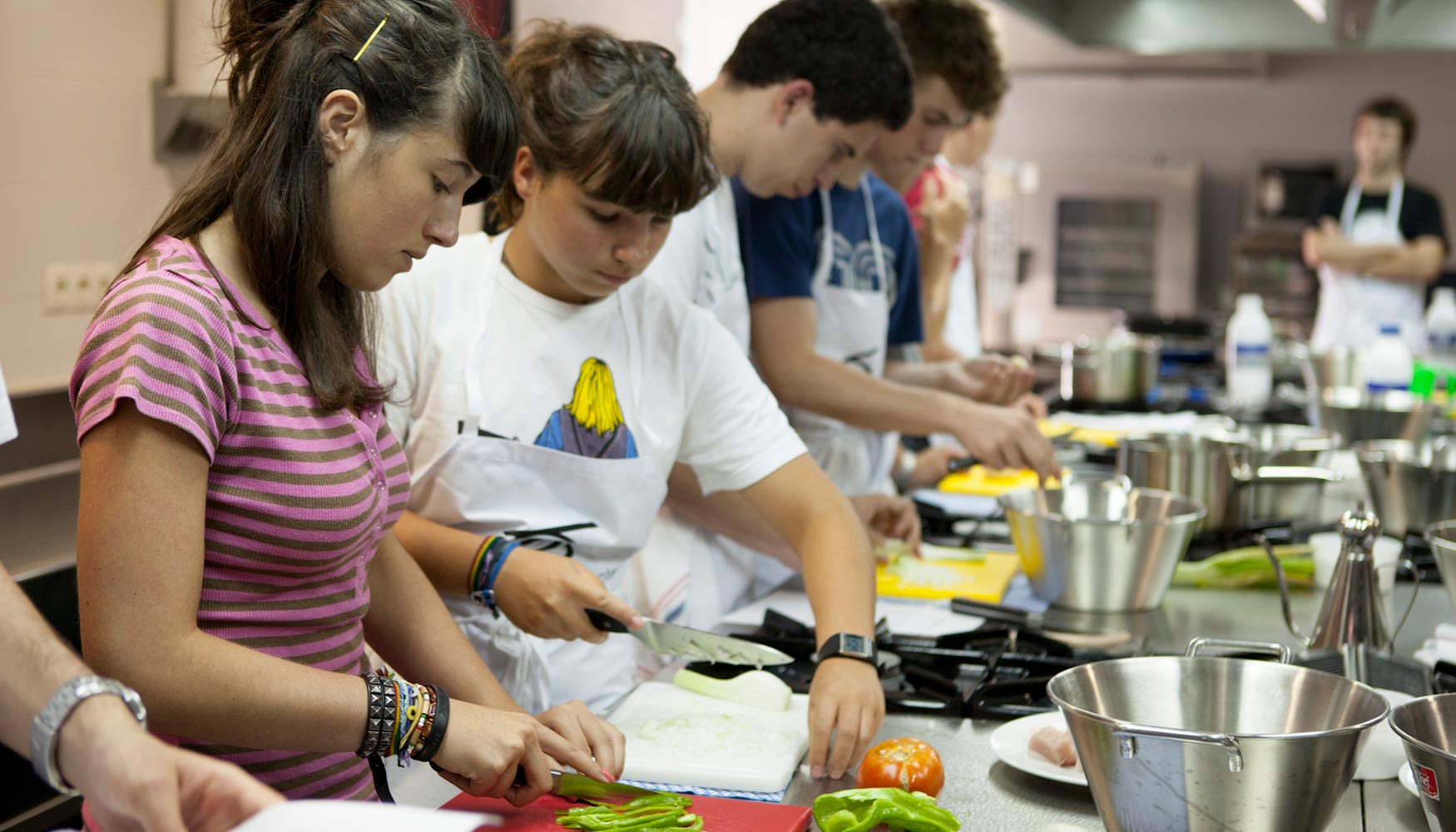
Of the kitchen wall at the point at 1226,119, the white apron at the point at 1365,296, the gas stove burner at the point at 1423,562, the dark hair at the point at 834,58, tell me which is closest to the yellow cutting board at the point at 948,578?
the gas stove burner at the point at 1423,562

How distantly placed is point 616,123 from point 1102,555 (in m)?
0.92

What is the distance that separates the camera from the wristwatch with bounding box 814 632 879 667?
1.46 m

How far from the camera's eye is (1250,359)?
3764 millimetres

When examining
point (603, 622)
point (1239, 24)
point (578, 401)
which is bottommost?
point (603, 622)

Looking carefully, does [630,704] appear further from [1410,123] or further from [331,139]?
[1410,123]

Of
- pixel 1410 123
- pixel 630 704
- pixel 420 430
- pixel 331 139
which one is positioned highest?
pixel 1410 123

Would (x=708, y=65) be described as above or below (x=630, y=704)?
above

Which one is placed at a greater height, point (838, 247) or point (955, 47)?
point (955, 47)

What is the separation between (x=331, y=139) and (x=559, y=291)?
565mm

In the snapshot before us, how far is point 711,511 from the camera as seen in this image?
209cm

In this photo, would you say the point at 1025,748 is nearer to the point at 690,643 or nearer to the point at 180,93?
the point at 690,643

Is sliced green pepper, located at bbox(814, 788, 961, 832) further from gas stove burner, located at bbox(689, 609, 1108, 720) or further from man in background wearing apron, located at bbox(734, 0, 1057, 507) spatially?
man in background wearing apron, located at bbox(734, 0, 1057, 507)

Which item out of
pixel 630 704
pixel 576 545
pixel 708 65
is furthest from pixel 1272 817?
pixel 708 65

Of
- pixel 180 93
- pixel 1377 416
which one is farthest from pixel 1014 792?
pixel 180 93
